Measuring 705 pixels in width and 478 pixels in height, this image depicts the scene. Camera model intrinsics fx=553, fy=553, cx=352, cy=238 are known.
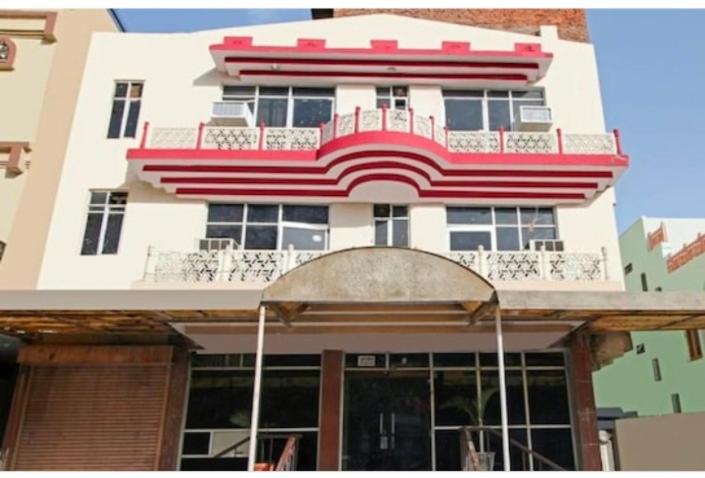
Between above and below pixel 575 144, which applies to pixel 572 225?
below

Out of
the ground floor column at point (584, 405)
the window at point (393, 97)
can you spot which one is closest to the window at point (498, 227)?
the ground floor column at point (584, 405)

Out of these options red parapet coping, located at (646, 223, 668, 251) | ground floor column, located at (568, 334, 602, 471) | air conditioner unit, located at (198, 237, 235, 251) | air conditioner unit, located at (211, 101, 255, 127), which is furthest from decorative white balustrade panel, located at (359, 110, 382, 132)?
red parapet coping, located at (646, 223, 668, 251)

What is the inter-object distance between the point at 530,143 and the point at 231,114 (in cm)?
689

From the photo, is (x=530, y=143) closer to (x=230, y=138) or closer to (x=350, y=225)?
(x=350, y=225)

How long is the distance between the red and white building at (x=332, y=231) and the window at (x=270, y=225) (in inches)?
2.0

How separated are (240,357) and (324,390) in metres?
1.95

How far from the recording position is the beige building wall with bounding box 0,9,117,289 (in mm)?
11984

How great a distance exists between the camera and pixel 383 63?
13.4m

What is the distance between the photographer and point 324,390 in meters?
11.0

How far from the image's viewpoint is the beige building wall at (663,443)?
13.5 metres

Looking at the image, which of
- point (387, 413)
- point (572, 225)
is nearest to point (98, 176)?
point (387, 413)

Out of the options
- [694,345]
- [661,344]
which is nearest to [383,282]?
[694,345]

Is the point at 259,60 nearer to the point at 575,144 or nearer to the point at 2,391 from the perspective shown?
the point at 575,144

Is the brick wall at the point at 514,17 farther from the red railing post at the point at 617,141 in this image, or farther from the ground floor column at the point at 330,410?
the ground floor column at the point at 330,410
